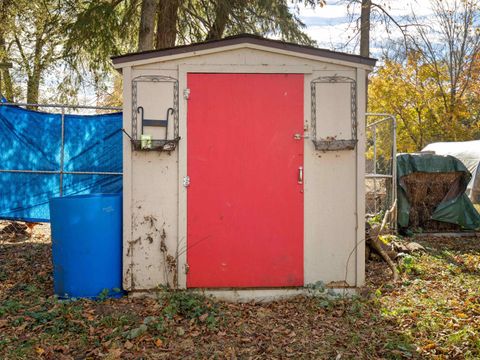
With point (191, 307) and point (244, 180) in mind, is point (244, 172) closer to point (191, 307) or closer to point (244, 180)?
point (244, 180)

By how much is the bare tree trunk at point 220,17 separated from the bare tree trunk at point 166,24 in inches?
32.9

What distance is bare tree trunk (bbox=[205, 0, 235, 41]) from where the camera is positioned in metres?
9.65

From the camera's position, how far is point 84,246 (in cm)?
504

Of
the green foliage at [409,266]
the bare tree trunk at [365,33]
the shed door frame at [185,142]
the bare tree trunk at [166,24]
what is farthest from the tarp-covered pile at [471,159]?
the shed door frame at [185,142]

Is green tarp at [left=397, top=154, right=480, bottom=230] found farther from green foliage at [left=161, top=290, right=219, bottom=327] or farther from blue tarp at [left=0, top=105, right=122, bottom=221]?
green foliage at [left=161, top=290, right=219, bottom=327]

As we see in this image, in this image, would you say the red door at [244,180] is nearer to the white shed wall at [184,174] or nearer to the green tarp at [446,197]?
the white shed wall at [184,174]

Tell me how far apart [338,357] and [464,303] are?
204 centimetres

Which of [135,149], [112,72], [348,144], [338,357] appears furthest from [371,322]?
[112,72]

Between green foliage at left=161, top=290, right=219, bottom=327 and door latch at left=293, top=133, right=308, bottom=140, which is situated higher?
door latch at left=293, top=133, right=308, bottom=140

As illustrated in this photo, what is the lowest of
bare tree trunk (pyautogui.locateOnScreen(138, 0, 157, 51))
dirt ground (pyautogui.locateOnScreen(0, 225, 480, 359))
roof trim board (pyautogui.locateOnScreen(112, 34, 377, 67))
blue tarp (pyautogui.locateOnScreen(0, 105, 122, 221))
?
dirt ground (pyautogui.locateOnScreen(0, 225, 480, 359))

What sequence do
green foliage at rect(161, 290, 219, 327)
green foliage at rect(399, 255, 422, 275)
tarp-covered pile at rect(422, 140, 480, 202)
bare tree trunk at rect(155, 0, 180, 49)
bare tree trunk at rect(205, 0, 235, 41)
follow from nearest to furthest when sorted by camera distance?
green foliage at rect(161, 290, 219, 327), green foliage at rect(399, 255, 422, 275), bare tree trunk at rect(205, 0, 235, 41), bare tree trunk at rect(155, 0, 180, 49), tarp-covered pile at rect(422, 140, 480, 202)

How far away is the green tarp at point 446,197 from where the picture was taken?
9469 millimetres

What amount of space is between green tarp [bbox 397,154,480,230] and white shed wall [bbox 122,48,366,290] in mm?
4646

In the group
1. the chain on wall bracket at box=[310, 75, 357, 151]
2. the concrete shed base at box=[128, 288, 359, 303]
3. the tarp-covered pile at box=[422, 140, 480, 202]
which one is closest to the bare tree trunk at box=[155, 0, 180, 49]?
the chain on wall bracket at box=[310, 75, 357, 151]
